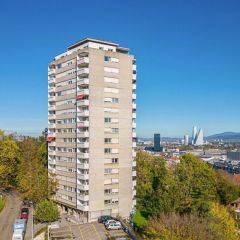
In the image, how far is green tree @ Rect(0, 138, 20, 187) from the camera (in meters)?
82.6

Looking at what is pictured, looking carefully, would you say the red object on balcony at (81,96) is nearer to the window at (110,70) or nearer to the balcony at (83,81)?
the balcony at (83,81)

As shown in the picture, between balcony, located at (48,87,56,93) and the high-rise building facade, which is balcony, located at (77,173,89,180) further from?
balcony, located at (48,87,56,93)

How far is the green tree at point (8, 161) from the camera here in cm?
8256

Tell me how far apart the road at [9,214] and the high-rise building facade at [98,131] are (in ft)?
29.7

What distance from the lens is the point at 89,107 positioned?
63.3 m

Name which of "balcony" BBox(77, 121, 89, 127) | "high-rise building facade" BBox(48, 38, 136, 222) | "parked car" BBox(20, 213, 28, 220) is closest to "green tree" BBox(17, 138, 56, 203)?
"high-rise building facade" BBox(48, 38, 136, 222)

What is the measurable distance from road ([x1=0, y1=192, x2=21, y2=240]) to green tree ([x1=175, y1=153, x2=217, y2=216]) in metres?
27.2

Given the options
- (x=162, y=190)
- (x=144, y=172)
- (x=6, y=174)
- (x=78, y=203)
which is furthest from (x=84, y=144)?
(x=6, y=174)

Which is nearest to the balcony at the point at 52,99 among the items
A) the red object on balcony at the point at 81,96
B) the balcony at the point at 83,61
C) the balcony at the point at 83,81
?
the red object on balcony at the point at 81,96

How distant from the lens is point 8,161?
84625mm

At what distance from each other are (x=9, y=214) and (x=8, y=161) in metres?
18.4

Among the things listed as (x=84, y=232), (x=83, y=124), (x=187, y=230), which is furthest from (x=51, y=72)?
(x=187, y=230)

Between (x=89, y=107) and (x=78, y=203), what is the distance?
16747 millimetres

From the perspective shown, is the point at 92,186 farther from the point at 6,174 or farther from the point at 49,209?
the point at 6,174
